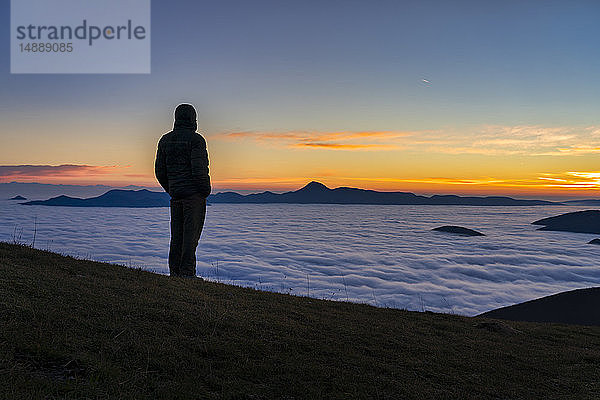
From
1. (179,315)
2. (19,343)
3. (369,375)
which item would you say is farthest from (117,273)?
(369,375)

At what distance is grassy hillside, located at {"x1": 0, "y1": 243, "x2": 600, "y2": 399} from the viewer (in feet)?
16.8

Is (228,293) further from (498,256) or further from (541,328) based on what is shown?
(498,256)

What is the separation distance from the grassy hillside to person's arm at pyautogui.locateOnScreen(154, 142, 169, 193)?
163 inches

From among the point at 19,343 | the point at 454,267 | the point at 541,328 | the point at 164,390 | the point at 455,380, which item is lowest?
the point at 454,267

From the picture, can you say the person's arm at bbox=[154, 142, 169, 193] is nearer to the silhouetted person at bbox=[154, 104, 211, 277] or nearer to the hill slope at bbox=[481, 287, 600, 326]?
the silhouetted person at bbox=[154, 104, 211, 277]

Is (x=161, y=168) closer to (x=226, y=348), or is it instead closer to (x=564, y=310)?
(x=226, y=348)

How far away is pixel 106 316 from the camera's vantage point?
692 cm

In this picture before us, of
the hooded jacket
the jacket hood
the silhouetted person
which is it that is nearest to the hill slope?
the silhouetted person

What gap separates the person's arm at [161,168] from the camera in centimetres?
1437

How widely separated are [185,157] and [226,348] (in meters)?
8.65

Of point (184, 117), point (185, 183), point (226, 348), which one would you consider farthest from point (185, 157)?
point (226, 348)

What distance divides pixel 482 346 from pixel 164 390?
752 centimetres

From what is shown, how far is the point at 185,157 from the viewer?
13.9 meters

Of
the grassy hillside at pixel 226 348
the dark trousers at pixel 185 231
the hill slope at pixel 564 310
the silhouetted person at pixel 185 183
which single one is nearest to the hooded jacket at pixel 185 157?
the silhouetted person at pixel 185 183
